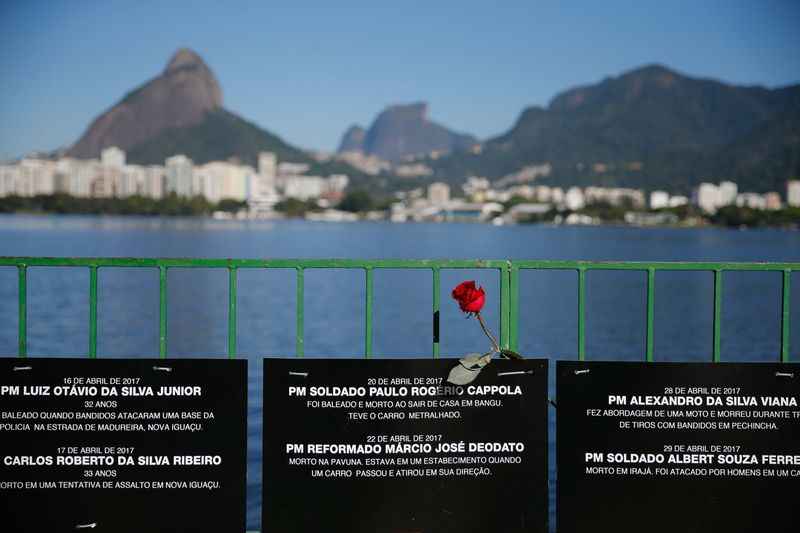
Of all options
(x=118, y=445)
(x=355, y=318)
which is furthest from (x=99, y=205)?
(x=118, y=445)

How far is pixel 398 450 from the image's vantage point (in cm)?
444

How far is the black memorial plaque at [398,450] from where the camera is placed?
4434mm

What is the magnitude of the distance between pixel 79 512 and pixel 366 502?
4.50 feet

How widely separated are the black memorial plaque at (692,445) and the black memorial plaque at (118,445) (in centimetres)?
170

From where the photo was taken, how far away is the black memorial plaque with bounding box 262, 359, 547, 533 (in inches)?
175

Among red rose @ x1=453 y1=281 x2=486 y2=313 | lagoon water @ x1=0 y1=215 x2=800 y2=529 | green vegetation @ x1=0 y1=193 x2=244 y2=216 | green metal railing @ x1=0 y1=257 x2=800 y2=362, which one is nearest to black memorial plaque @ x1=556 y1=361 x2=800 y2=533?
green metal railing @ x1=0 y1=257 x2=800 y2=362

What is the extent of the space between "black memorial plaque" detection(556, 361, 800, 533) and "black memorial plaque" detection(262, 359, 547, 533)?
32cm

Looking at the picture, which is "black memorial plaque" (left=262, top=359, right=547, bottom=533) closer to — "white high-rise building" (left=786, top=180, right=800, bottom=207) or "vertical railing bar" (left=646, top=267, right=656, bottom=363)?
"vertical railing bar" (left=646, top=267, right=656, bottom=363)

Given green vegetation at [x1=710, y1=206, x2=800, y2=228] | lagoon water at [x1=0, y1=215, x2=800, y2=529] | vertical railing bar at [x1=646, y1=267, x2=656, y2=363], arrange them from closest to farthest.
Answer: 1. vertical railing bar at [x1=646, y1=267, x2=656, y2=363]
2. lagoon water at [x1=0, y1=215, x2=800, y2=529]
3. green vegetation at [x1=710, y1=206, x2=800, y2=228]

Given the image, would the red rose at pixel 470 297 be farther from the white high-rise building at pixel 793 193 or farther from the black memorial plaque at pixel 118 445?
the white high-rise building at pixel 793 193

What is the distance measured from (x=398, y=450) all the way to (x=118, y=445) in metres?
1.34

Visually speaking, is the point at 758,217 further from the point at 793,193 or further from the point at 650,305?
the point at 650,305

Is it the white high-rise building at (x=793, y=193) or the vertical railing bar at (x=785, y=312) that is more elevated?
the white high-rise building at (x=793, y=193)

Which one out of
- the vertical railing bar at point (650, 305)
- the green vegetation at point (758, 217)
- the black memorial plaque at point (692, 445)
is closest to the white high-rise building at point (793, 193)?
the green vegetation at point (758, 217)
